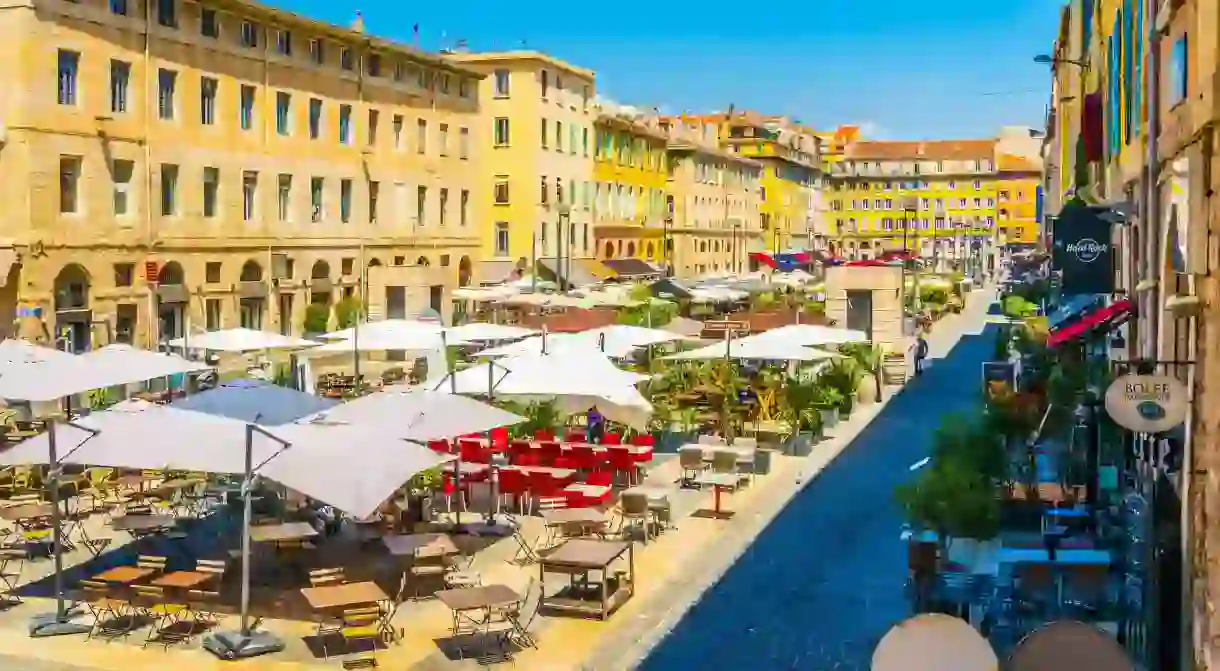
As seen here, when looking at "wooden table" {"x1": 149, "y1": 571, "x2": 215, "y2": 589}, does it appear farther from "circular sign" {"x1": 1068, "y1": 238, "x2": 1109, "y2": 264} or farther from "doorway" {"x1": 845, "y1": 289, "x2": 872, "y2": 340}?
"doorway" {"x1": 845, "y1": 289, "x2": 872, "y2": 340}

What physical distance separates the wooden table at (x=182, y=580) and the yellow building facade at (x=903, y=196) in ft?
472

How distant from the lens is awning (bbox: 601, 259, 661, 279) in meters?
73.9

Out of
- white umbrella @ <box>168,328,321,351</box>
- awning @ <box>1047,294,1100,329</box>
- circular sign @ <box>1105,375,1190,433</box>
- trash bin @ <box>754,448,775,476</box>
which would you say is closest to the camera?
circular sign @ <box>1105,375,1190,433</box>

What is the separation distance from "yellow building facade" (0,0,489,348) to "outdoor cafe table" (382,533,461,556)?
2231 cm

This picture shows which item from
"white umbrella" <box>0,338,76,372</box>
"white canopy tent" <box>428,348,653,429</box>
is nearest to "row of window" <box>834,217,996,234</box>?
"white canopy tent" <box>428,348,653,429</box>

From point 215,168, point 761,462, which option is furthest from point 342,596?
point 215,168

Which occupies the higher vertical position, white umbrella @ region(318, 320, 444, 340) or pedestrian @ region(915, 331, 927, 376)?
white umbrella @ region(318, 320, 444, 340)

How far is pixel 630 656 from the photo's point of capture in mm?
13023

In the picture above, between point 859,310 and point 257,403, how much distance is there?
25.1m

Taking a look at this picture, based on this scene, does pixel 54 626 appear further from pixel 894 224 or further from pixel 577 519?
pixel 894 224

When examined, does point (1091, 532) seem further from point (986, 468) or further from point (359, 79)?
point (359, 79)

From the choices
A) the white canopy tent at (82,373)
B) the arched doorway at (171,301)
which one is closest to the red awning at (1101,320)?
the white canopy tent at (82,373)

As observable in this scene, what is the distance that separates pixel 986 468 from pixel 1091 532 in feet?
4.54

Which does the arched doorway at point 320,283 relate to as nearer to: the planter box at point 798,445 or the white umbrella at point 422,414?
the planter box at point 798,445
